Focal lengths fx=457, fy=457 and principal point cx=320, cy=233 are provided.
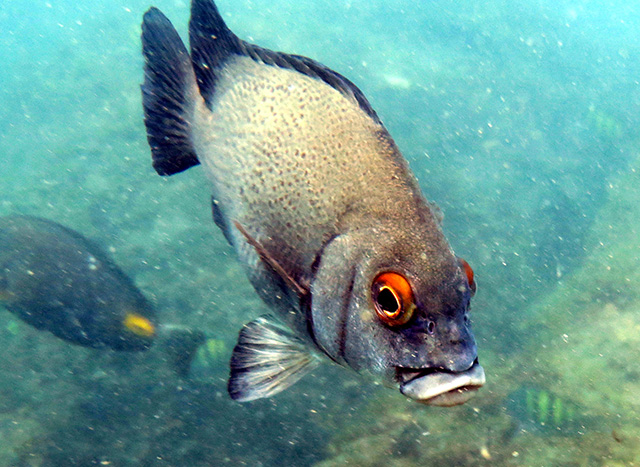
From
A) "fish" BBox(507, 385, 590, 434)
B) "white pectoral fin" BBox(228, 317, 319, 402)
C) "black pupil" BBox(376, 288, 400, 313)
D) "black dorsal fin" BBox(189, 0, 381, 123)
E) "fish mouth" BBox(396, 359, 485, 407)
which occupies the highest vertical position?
"black dorsal fin" BBox(189, 0, 381, 123)

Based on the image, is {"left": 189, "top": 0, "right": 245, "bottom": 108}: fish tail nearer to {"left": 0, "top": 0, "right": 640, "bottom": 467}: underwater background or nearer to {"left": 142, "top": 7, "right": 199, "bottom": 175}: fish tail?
{"left": 142, "top": 7, "right": 199, "bottom": 175}: fish tail

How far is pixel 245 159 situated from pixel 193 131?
59cm

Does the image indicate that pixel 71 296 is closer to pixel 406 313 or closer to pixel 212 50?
pixel 212 50

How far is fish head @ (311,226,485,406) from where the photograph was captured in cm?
150

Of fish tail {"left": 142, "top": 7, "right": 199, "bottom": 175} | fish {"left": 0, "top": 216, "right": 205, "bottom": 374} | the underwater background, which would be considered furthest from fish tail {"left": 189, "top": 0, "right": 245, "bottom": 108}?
the underwater background

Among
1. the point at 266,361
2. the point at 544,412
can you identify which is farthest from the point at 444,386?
the point at 544,412

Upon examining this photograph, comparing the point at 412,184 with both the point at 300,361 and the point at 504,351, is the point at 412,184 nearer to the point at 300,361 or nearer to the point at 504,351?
the point at 300,361

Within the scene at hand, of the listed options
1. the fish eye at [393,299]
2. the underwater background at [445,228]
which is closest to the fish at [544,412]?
the underwater background at [445,228]

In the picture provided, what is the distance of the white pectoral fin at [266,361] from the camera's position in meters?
2.20

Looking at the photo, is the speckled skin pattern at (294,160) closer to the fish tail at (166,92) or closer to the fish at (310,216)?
the fish at (310,216)

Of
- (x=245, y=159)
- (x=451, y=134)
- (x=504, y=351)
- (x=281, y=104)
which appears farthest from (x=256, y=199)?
(x=451, y=134)

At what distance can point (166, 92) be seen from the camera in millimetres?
2789

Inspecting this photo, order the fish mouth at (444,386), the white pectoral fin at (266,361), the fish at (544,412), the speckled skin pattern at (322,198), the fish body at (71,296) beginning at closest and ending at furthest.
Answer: the fish mouth at (444,386), the speckled skin pattern at (322,198), the white pectoral fin at (266,361), the fish at (544,412), the fish body at (71,296)

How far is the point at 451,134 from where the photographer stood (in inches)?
396
